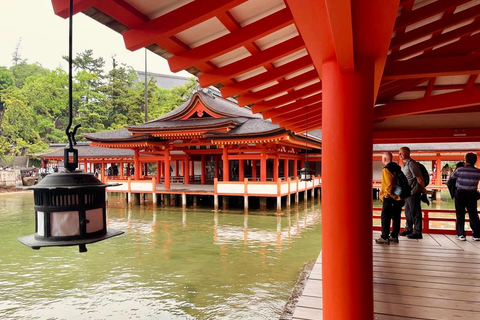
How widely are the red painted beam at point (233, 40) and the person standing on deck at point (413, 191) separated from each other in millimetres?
3334

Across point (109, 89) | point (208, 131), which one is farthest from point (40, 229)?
point (109, 89)

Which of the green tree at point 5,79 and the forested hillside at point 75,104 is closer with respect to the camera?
the forested hillside at point 75,104

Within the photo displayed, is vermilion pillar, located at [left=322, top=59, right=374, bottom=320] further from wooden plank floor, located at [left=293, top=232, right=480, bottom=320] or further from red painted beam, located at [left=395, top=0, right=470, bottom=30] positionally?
wooden plank floor, located at [left=293, top=232, right=480, bottom=320]

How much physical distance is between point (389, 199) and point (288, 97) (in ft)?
6.80

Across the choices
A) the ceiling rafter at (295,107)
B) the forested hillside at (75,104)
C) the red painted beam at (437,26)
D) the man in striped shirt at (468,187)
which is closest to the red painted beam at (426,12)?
the red painted beam at (437,26)

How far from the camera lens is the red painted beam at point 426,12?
2377mm

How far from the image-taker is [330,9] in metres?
1.21

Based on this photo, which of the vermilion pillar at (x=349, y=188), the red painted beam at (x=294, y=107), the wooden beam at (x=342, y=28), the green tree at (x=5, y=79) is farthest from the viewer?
the green tree at (x=5, y=79)

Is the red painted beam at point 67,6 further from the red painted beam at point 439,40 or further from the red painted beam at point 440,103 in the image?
the red painted beam at point 440,103

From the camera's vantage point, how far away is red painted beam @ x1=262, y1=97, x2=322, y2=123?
4.59m

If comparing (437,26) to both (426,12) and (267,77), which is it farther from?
(267,77)

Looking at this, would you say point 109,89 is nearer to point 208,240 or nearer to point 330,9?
point 208,240

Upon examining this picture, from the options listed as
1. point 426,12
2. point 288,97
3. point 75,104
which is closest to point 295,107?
point 288,97

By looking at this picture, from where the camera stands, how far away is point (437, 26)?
277 cm
